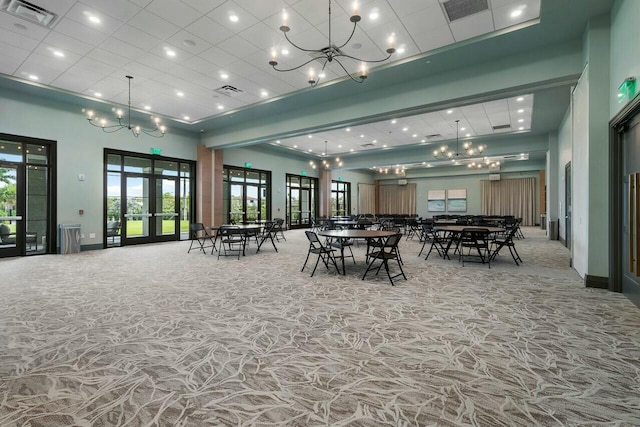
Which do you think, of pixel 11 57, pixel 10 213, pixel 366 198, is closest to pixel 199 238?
pixel 10 213

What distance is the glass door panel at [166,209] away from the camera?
10328 millimetres

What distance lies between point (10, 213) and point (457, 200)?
70.2 ft

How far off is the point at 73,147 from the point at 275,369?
30.5 feet

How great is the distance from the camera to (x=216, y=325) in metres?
3.16

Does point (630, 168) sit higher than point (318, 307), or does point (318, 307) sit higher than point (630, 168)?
point (630, 168)

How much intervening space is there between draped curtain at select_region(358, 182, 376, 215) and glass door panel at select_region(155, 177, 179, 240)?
13.0 m

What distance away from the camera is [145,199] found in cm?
1001

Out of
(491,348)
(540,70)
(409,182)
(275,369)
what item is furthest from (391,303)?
(409,182)

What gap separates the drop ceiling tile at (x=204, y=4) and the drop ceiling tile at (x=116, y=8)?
794mm

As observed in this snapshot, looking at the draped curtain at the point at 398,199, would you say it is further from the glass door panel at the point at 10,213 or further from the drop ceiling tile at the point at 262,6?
the glass door panel at the point at 10,213

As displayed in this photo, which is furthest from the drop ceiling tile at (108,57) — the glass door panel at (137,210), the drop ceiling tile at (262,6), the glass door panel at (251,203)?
the glass door panel at (251,203)

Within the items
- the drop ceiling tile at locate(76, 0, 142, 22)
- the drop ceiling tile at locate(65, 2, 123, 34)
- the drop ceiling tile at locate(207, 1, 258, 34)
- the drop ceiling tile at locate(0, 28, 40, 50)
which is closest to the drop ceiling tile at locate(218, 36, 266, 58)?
the drop ceiling tile at locate(207, 1, 258, 34)

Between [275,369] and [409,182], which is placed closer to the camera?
[275,369]

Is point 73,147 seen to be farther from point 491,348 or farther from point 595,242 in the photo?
point 595,242
